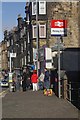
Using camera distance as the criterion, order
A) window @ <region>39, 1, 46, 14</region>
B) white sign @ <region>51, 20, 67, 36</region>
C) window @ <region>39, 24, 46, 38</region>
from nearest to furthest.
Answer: white sign @ <region>51, 20, 67, 36</region>
window @ <region>39, 24, 46, 38</region>
window @ <region>39, 1, 46, 14</region>

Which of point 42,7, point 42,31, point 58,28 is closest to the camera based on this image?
point 58,28

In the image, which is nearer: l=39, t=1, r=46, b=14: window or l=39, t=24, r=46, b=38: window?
l=39, t=24, r=46, b=38: window

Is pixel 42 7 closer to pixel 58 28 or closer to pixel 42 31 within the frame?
pixel 42 31

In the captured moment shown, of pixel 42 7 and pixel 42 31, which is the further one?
pixel 42 7

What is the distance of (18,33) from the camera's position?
3132 inches

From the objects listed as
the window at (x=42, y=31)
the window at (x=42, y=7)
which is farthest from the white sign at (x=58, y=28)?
the window at (x=42, y=7)

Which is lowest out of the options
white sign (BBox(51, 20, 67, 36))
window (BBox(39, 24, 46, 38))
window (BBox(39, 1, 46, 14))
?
white sign (BBox(51, 20, 67, 36))

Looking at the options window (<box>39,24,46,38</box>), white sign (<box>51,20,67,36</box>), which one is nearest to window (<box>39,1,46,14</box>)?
window (<box>39,24,46,38</box>)

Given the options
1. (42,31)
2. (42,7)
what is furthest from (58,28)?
(42,7)

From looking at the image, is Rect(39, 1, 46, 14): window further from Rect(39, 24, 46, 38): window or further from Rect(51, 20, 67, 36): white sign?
Rect(51, 20, 67, 36): white sign

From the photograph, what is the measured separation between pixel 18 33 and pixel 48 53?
154 ft

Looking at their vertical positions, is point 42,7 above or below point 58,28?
above

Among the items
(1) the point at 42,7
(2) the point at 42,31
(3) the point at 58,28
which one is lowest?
(3) the point at 58,28

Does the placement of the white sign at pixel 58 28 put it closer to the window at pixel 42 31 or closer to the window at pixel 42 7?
the window at pixel 42 31
